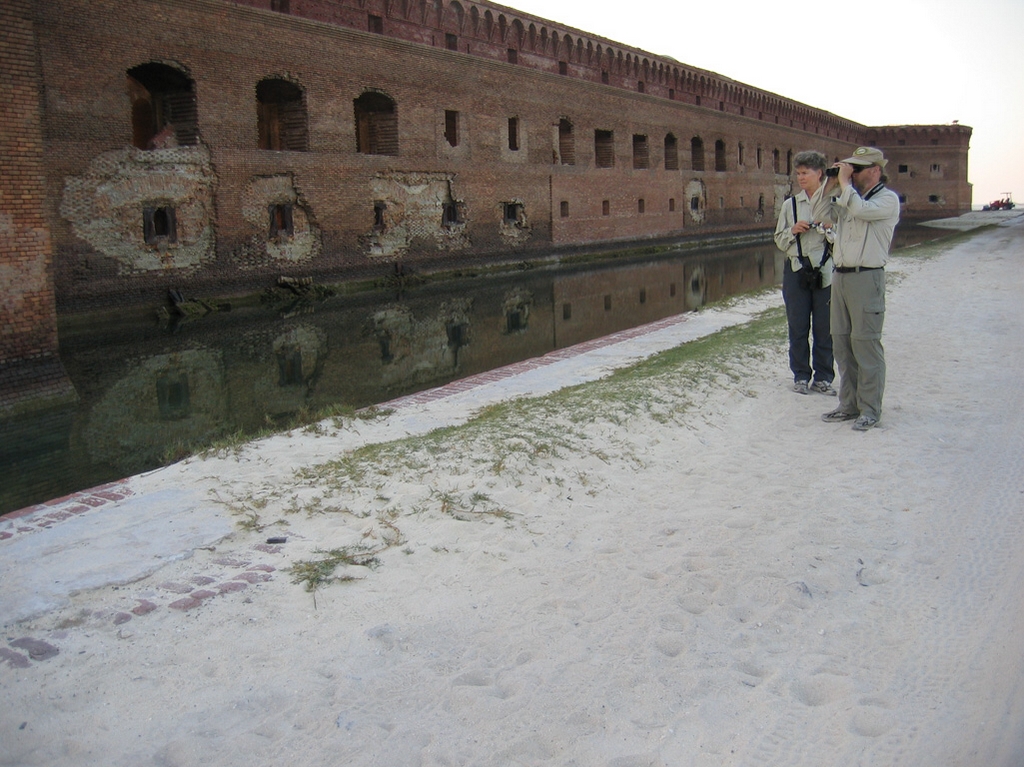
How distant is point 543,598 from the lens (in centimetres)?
294

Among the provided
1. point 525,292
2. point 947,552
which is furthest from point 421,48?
point 947,552

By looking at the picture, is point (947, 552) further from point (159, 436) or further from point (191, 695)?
point (159, 436)

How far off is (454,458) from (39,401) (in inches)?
186

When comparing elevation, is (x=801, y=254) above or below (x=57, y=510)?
above

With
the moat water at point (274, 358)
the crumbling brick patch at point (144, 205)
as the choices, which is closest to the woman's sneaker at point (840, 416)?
the moat water at point (274, 358)

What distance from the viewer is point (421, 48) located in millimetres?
16875

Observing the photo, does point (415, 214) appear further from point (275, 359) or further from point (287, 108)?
point (275, 359)

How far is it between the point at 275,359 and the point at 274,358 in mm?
62

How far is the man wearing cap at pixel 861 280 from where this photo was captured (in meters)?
4.60

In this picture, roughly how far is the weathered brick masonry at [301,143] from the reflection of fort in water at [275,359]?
109 centimetres

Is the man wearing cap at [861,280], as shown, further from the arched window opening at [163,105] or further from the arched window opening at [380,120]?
the arched window opening at [380,120]

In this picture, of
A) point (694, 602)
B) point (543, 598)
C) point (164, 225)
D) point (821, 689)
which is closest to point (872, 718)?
point (821, 689)

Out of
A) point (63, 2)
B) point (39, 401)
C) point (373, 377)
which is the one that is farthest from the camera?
point (63, 2)

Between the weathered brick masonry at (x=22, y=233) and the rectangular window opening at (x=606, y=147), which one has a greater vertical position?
the rectangular window opening at (x=606, y=147)
